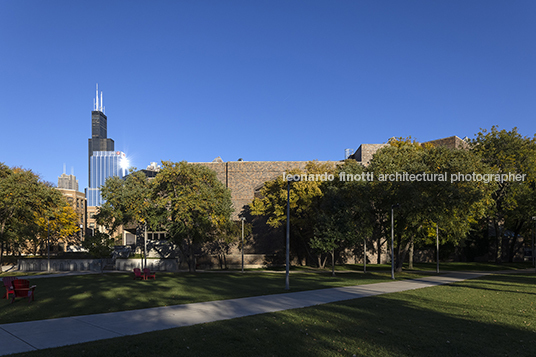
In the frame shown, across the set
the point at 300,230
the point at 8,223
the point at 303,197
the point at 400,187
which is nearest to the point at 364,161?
the point at 300,230

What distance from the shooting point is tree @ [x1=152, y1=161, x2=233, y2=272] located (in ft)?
117

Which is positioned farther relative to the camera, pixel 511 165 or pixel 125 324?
pixel 511 165

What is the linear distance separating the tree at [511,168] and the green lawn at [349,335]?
35.6m

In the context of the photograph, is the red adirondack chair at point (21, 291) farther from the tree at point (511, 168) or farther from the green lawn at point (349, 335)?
the tree at point (511, 168)

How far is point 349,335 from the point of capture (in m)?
9.91

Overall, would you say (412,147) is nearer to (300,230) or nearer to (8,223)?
(300,230)

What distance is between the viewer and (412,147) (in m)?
41.8

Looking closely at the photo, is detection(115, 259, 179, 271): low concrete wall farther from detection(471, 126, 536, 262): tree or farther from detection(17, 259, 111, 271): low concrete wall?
detection(471, 126, 536, 262): tree

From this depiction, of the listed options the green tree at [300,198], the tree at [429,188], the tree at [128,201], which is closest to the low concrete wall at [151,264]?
the tree at [128,201]

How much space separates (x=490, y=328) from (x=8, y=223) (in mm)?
48290

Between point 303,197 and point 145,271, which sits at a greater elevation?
point 303,197

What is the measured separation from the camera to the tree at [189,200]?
117ft

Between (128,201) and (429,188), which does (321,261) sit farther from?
(128,201)

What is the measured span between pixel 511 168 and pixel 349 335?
45.0 m
